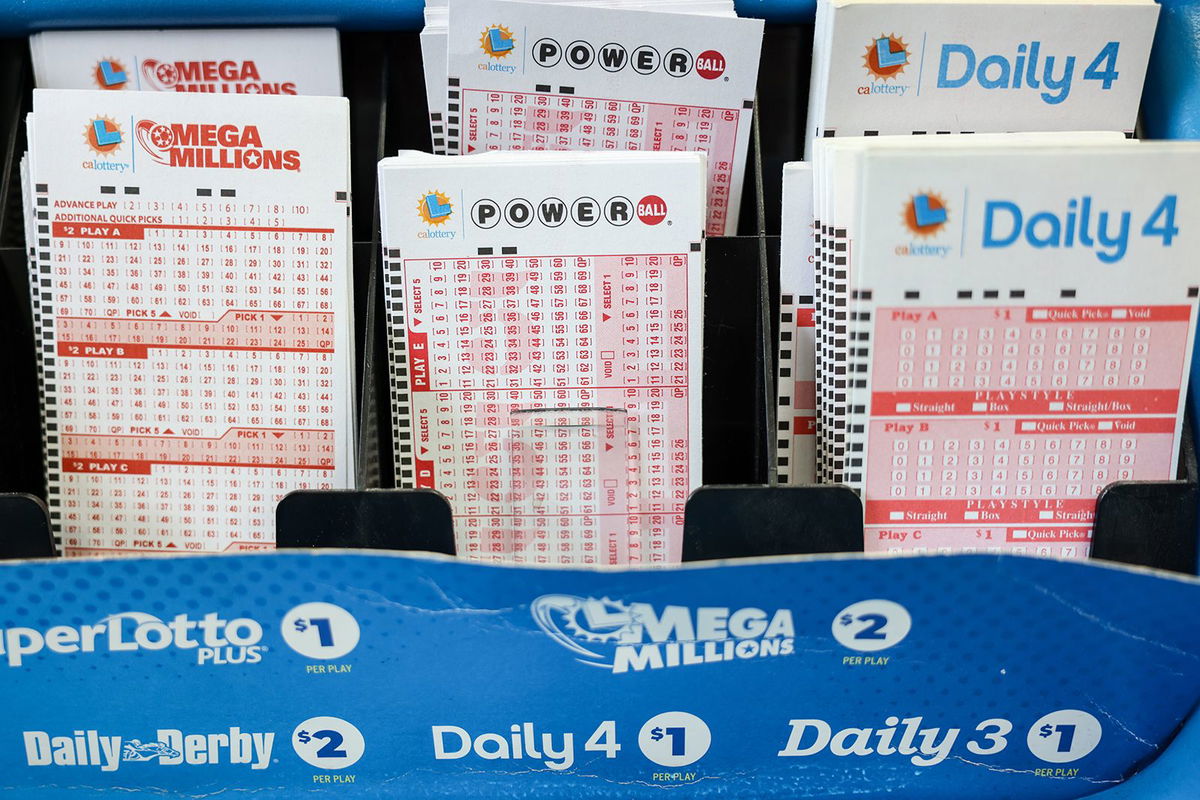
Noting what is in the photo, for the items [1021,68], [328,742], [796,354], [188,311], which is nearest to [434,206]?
[188,311]

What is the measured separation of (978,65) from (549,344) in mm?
536

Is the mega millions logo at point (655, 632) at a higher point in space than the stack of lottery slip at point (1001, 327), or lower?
lower

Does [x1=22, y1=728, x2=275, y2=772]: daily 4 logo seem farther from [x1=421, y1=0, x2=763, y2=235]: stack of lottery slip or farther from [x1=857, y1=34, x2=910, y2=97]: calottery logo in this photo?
[x1=857, y1=34, x2=910, y2=97]: calottery logo

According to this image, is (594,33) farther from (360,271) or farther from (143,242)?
(143,242)

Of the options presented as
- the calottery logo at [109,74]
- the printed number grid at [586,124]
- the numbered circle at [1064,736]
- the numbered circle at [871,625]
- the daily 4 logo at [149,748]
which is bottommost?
the daily 4 logo at [149,748]

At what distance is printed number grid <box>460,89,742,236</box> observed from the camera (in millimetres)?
1189

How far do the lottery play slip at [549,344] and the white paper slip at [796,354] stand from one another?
0.10 m

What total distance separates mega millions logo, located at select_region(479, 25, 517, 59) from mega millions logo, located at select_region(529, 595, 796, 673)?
0.61 m

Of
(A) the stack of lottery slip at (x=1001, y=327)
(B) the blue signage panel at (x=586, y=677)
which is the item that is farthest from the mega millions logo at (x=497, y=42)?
(B) the blue signage panel at (x=586, y=677)

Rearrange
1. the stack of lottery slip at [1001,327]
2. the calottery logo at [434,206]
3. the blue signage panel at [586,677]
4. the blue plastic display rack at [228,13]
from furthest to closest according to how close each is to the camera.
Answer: the blue plastic display rack at [228,13]
the calottery logo at [434,206]
the stack of lottery slip at [1001,327]
the blue signage panel at [586,677]

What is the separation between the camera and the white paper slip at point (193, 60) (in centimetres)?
122

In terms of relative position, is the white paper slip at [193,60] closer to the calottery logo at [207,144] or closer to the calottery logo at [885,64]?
the calottery logo at [207,144]

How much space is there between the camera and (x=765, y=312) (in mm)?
1162

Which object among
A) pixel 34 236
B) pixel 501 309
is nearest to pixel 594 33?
pixel 501 309
